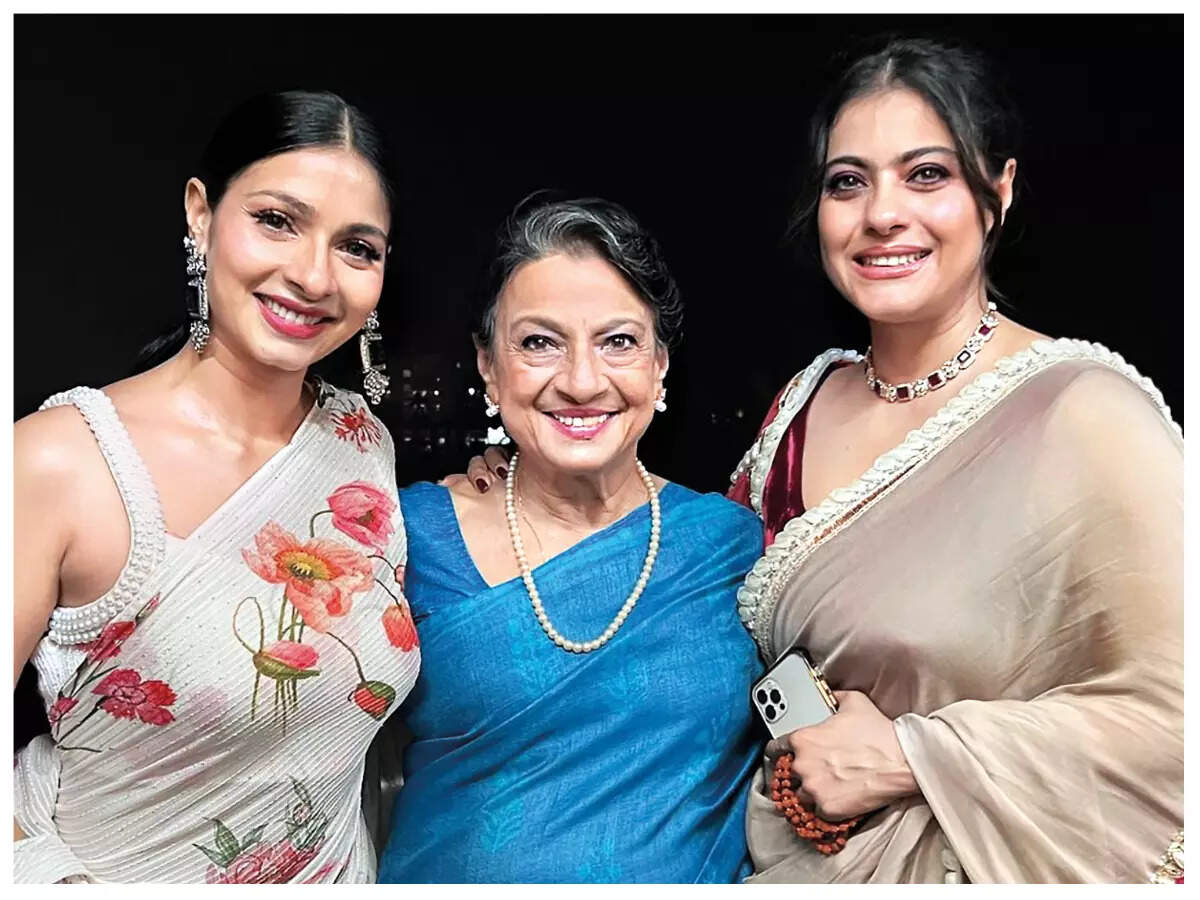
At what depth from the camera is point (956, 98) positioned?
149cm

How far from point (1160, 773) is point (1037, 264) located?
0.71 m

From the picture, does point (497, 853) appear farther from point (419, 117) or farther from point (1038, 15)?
point (1038, 15)

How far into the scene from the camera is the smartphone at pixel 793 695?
4.88 ft

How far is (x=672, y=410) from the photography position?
179 cm

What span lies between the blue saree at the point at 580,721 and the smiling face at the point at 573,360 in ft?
0.47

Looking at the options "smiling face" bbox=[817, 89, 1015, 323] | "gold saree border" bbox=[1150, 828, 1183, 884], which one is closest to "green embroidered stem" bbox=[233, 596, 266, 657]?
"smiling face" bbox=[817, 89, 1015, 323]

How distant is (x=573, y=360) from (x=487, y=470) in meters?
0.24

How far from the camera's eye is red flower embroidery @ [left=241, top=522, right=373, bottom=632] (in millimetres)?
1449

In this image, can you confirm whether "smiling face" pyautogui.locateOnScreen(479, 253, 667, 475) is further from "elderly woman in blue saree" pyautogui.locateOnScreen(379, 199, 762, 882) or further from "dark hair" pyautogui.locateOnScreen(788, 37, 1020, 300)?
"dark hair" pyautogui.locateOnScreen(788, 37, 1020, 300)

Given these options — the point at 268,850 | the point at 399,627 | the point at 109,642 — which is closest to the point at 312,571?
the point at 399,627

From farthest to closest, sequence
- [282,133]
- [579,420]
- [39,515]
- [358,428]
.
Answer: [358,428]
[579,420]
[282,133]
[39,515]

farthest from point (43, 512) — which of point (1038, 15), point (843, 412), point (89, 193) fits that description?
point (1038, 15)

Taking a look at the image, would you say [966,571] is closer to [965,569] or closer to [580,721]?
[965,569]

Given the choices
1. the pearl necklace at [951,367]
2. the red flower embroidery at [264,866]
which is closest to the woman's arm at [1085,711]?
the pearl necklace at [951,367]
